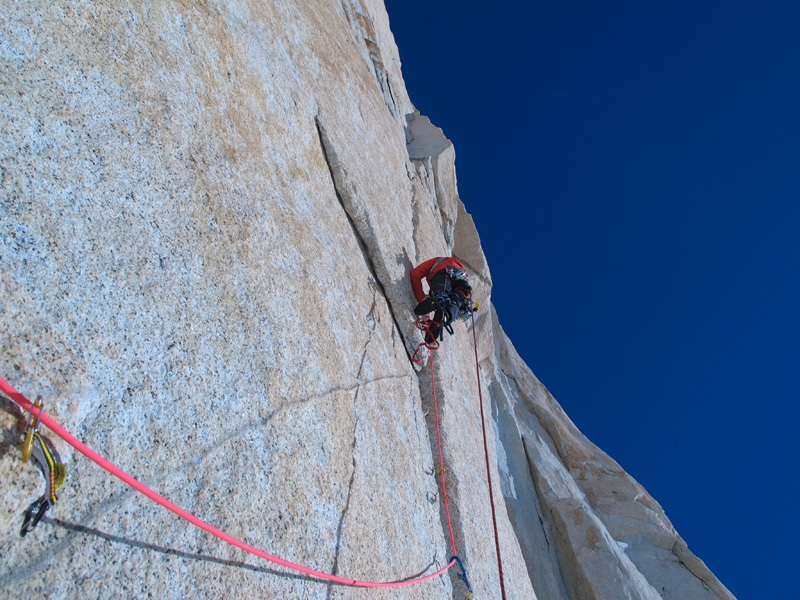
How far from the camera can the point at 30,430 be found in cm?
173

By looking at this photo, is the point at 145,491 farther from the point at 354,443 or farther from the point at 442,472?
the point at 442,472

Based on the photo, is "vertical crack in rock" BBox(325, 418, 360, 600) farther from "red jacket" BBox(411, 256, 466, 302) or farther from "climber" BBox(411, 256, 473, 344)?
"red jacket" BBox(411, 256, 466, 302)

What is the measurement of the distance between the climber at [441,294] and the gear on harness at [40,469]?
15.3 feet

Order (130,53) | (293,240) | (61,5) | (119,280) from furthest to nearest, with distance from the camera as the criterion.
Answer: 1. (293,240)
2. (130,53)
3. (61,5)
4. (119,280)

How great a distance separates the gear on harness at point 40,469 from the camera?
5.72 ft

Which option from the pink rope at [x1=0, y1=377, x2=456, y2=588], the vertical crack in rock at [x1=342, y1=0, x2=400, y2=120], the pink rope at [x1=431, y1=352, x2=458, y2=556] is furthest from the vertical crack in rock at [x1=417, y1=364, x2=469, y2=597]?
the vertical crack in rock at [x1=342, y1=0, x2=400, y2=120]

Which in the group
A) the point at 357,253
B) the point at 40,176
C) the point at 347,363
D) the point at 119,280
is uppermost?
the point at 357,253

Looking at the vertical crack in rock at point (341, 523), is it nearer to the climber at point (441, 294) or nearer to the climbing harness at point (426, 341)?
the climbing harness at point (426, 341)

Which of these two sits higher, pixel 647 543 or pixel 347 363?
pixel 647 543

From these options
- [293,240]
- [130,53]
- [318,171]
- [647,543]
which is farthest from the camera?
[647,543]

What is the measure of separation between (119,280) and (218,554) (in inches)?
53.2

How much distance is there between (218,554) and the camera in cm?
238

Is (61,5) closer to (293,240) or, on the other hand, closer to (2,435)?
(293,240)

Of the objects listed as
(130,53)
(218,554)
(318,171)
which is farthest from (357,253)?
(218,554)
